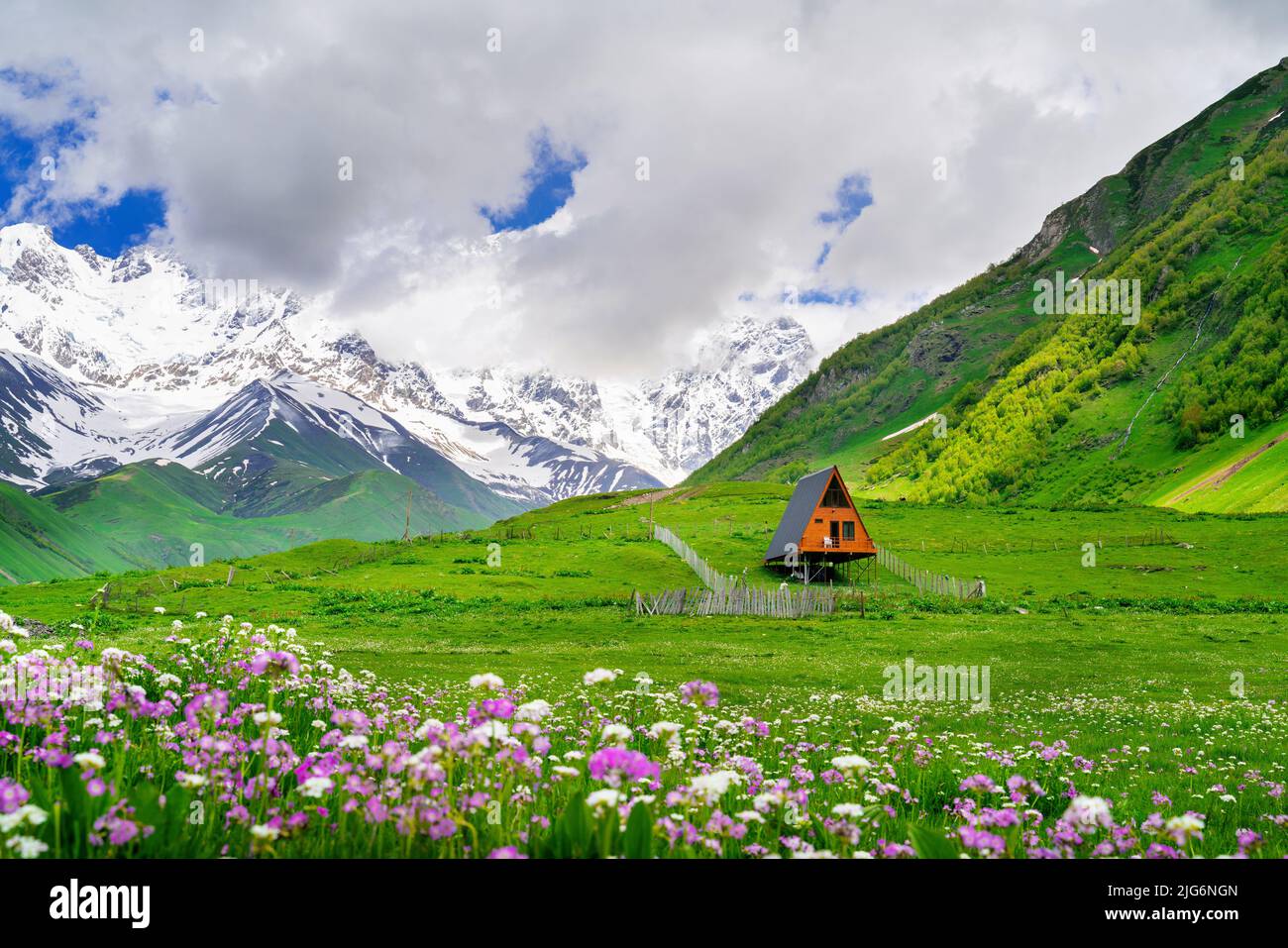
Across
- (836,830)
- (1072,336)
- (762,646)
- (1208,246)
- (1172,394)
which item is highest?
(1208,246)

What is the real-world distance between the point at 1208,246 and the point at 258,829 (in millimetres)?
219807

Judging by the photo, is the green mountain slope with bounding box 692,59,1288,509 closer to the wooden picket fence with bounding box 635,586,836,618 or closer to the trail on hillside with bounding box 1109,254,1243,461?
the trail on hillside with bounding box 1109,254,1243,461

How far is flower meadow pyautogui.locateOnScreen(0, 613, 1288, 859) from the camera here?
3443mm

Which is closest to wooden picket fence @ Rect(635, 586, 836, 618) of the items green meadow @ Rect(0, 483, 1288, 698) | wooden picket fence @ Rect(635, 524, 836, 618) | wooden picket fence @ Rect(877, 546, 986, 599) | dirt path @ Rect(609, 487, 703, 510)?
wooden picket fence @ Rect(635, 524, 836, 618)

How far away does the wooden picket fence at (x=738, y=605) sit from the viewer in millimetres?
46125

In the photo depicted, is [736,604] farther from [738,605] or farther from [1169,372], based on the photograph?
[1169,372]

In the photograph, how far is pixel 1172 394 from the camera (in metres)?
130

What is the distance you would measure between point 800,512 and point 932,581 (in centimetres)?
1361

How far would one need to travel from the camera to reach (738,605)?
154ft

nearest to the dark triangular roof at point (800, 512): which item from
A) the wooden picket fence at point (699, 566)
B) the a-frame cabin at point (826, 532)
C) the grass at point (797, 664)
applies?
the a-frame cabin at point (826, 532)

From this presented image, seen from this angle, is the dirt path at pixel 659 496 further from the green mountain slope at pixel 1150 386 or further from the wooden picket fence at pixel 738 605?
the wooden picket fence at pixel 738 605

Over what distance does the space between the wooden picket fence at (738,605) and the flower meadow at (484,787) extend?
35.5m
